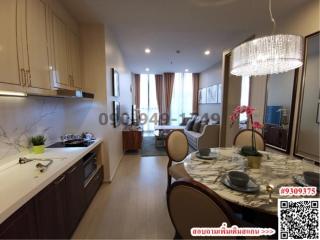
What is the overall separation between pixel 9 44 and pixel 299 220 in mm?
2376

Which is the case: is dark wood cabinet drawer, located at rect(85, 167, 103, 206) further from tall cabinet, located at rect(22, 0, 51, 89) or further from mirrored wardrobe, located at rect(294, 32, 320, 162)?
mirrored wardrobe, located at rect(294, 32, 320, 162)

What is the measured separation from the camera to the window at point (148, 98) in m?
7.92

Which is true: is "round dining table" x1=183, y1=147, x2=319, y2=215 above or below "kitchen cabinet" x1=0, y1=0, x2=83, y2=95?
below

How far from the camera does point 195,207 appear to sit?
35.6 inches

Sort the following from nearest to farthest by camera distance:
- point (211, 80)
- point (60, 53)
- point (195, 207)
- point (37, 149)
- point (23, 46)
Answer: point (195, 207) < point (23, 46) < point (37, 149) < point (60, 53) < point (211, 80)

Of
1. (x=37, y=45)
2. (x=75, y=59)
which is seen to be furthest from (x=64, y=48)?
(x=37, y=45)

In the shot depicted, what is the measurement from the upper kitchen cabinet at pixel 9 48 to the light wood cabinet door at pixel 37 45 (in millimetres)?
141

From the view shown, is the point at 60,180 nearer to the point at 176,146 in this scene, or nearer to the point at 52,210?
the point at 52,210

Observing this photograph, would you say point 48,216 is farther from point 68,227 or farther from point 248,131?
point 248,131

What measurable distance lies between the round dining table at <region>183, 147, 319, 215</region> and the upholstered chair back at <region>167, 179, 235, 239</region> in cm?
25

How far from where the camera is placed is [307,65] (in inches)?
85.7

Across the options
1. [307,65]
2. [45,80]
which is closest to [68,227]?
[45,80]

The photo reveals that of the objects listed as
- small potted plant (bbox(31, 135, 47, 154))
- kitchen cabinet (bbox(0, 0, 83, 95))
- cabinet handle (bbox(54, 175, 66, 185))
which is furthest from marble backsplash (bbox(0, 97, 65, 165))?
cabinet handle (bbox(54, 175, 66, 185))

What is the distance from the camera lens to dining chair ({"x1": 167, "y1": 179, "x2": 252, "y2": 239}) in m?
0.85
